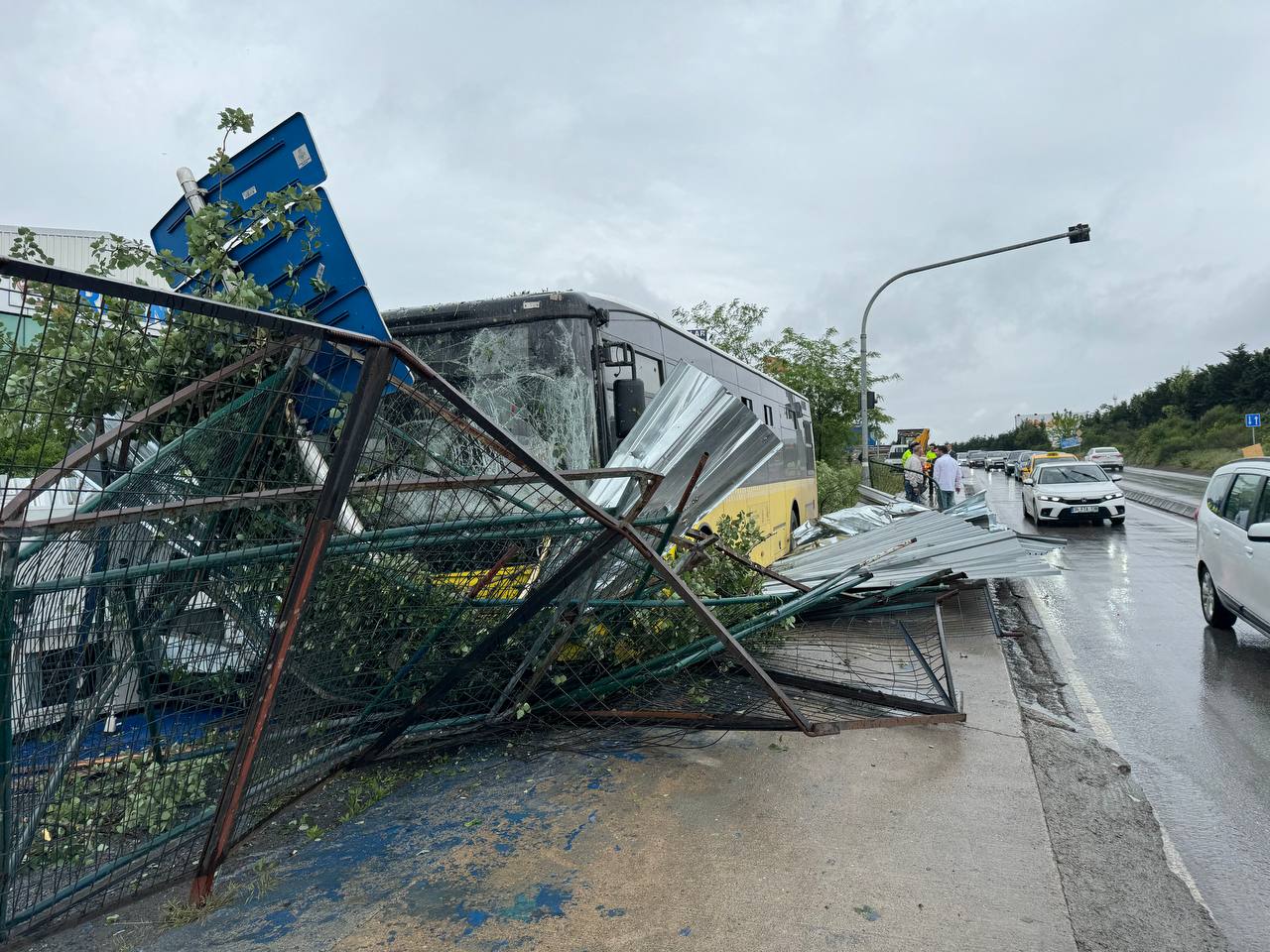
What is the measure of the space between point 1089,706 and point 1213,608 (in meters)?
2.88

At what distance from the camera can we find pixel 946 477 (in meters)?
16.4

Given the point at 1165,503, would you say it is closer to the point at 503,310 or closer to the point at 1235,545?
the point at 1235,545

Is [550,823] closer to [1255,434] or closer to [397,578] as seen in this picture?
[397,578]

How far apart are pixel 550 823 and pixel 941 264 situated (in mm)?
18397

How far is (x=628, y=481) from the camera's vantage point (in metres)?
4.17

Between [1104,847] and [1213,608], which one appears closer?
[1104,847]

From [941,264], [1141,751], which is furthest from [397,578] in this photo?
[941,264]

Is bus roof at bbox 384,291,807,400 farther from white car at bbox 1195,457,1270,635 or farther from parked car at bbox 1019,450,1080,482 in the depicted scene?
parked car at bbox 1019,450,1080,482

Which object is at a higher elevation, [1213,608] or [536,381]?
[536,381]

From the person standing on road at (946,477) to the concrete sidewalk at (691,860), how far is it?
12.5m

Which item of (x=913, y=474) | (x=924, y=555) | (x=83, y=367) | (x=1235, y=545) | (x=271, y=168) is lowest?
(x=1235, y=545)

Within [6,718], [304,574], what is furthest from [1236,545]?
[6,718]

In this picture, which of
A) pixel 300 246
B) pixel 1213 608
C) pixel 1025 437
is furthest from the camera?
pixel 1025 437

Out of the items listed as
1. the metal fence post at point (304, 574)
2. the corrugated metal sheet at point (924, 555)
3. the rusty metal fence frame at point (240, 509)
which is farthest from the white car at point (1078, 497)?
the metal fence post at point (304, 574)
